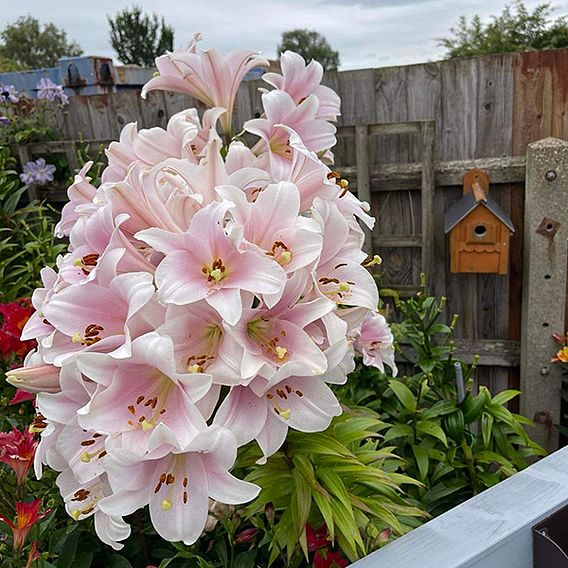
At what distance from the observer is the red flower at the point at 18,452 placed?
743 mm

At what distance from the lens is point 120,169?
733mm

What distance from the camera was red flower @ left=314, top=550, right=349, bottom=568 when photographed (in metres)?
0.79

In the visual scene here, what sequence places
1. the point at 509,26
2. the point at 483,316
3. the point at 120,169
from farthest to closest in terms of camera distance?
the point at 509,26 < the point at 483,316 < the point at 120,169

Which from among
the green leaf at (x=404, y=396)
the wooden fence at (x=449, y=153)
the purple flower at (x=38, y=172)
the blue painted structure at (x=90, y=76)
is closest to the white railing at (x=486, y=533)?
the green leaf at (x=404, y=396)

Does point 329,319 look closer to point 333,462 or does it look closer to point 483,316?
point 333,462

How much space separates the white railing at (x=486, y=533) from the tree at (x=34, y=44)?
29536mm

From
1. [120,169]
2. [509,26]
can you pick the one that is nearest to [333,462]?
[120,169]

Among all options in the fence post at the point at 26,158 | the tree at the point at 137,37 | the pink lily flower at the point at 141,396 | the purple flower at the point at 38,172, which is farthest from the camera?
the tree at the point at 137,37

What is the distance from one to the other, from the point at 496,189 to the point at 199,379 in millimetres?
1933

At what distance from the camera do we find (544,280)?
6.99 ft

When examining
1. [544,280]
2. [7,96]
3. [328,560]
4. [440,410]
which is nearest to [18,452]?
[328,560]

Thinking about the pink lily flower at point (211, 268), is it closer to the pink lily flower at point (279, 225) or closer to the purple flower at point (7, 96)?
the pink lily flower at point (279, 225)

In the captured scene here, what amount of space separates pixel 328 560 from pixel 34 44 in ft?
103

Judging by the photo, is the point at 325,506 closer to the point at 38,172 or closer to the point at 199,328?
the point at 199,328
